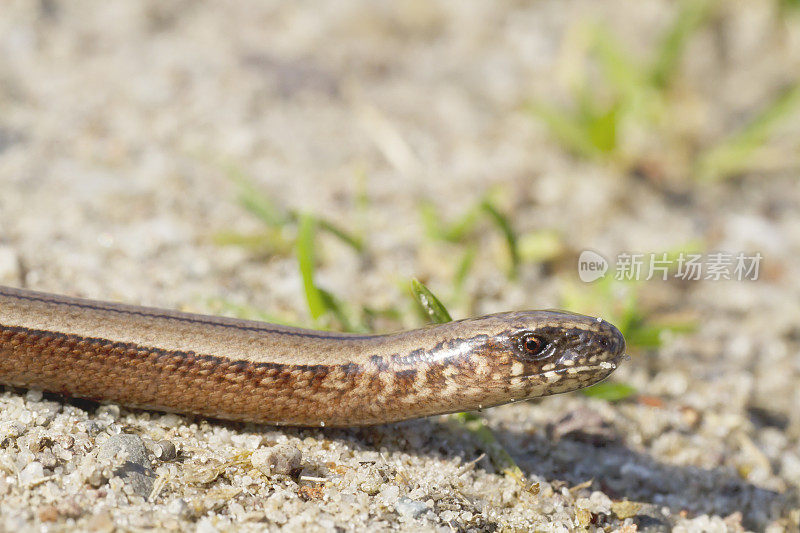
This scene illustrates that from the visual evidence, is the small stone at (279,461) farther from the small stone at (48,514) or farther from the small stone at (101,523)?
the small stone at (48,514)

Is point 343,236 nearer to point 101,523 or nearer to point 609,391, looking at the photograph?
point 609,391

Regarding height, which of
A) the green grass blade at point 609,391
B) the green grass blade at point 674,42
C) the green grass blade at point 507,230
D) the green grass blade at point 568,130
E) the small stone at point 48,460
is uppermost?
the green grass blade at point 674,42

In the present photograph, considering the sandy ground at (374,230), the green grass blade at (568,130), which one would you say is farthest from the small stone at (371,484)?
the green grass blade at (568,130)

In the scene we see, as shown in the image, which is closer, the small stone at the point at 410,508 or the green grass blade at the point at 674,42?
the small stone at the point at 410,508

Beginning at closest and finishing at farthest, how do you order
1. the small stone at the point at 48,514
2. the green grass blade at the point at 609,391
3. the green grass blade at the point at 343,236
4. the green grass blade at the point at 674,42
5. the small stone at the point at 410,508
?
the small stone at the point at 48,514, the small stone at the point at 410,508, the green grass blade at the point at 609,391, the green grass blade at the point at 343,236, the green grass blade at the point at 674,42

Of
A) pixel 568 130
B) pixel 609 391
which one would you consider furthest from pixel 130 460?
pixel 568 130

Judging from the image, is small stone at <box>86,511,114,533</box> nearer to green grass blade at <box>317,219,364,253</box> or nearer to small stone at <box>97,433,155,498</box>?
small stone at <box>97,433,155,498</box>

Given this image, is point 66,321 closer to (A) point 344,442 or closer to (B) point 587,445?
(A) point 344,442
